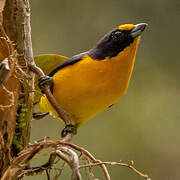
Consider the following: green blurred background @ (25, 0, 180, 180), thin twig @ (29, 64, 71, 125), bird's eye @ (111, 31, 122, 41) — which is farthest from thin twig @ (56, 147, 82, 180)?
green blurred background @ (25, 0, 180, 180)

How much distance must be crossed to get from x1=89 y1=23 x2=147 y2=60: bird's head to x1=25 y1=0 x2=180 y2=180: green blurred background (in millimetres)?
2451

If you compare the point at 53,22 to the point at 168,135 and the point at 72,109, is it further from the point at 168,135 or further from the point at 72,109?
the point at 72,109

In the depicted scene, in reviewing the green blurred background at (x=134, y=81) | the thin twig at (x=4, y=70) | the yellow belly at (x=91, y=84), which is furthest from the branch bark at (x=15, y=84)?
the green blurred background at (x=134, y=81)

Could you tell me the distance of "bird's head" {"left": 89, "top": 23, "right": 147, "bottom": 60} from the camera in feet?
7.82

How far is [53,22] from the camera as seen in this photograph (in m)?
5.68

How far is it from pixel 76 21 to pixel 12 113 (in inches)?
166

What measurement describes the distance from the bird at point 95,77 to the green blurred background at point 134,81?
2438mm

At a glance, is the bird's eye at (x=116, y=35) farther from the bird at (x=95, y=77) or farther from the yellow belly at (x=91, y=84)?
the yellow belly at (x=91, y=84)

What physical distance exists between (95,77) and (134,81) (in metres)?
3.33

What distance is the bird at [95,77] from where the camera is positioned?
2262mm

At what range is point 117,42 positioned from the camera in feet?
8.03

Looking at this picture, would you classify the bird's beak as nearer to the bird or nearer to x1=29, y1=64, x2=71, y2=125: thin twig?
the bird

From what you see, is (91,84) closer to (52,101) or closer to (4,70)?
(52,101)

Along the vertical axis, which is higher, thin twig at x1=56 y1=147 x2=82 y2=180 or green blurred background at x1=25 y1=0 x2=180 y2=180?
thin twig at x1=56 y1=147 x2=82 y2=180
